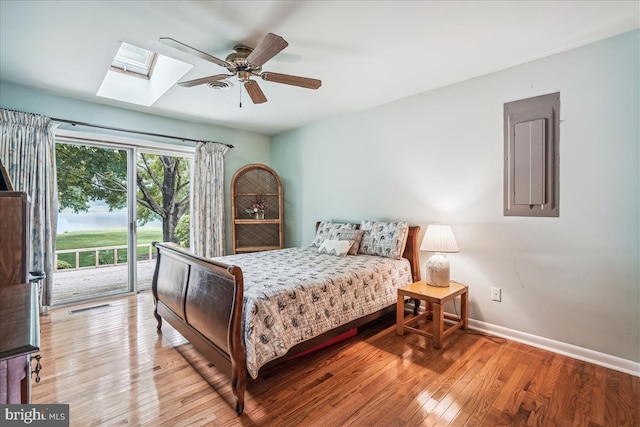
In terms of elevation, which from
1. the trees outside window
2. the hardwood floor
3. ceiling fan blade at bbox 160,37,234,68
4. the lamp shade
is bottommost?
the hardwood floor

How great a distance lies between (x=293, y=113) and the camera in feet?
13.4

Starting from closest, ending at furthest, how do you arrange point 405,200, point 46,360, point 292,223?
point 46,360, point 405,200, point 292,223

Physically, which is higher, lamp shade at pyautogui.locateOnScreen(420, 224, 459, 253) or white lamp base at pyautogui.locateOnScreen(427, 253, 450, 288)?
lamp shade at pyautogui.locateOnScreen(420, 224, 459, 253)

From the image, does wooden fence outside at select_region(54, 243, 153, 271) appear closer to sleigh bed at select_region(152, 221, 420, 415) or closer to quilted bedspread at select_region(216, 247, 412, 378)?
sleigh bed at select_region(152, 221, 420, 415)

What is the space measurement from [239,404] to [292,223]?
344cm

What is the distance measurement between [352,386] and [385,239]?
167 centimetres

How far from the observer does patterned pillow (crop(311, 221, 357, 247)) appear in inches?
149

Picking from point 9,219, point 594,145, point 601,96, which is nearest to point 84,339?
point 9,219

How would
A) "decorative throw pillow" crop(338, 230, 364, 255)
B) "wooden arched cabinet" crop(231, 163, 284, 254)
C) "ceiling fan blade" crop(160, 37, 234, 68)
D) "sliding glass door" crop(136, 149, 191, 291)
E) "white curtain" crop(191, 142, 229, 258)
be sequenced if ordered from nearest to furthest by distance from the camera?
"ceiling fan blade" crop(160, 37, 234, 68), "decorative throw pillow" crop(338, 230, 364, 255), "sliding glass door" crop(136, 149, 191, 291), "white curtain" crop(191, 142, 229, 258), "wooden arched cabinet" crop(231, 163, 284, 254)

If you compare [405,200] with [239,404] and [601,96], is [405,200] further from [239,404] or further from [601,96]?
[239,404]

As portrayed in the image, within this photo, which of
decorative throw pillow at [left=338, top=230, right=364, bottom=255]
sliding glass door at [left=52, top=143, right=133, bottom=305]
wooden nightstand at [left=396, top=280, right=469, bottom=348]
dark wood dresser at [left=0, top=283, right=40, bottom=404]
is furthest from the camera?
sliding glass door at [left=52, top=143, right=133, bottom=305]

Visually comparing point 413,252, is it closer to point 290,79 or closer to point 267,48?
point 290,79

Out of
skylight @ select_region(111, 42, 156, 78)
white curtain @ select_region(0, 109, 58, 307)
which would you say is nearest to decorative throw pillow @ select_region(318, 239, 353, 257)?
skylight @ select_region(111, 42, 156, 78)

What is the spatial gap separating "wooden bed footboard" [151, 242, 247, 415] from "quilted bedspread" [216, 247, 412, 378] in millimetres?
89
